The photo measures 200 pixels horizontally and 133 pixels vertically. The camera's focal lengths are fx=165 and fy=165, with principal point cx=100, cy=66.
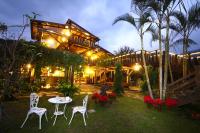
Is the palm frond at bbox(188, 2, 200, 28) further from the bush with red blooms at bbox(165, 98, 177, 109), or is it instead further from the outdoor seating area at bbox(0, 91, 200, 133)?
the outdoor seating area at bbox(0, 91, 200, 133)

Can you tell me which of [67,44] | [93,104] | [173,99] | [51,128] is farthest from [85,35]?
[51,128]

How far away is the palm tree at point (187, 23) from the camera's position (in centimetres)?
905

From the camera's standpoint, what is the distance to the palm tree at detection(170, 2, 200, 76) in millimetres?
9047

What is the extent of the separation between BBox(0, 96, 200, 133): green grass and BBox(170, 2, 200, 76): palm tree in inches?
191

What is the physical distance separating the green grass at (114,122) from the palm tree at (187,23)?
15.9ft

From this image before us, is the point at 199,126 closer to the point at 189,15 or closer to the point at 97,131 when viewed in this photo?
the point at 97,131

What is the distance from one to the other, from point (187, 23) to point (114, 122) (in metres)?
7.56

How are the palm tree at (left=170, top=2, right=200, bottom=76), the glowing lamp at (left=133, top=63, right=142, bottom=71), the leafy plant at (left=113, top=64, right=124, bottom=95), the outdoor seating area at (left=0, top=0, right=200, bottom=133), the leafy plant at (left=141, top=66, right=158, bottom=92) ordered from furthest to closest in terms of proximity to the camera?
the glowing lamp at (left=133, top=63, right=142, bottom=71) < the leafy plant at (left=141, top=66, right=158, bottom=92) < the leafy plant at (left=113, top=64, right=124, bottom=95) < the palm tree at (left=170, top=2, right=200, bottom=76) < the outdoor seating area at (left=0, top=0, right=200, bottom=133)

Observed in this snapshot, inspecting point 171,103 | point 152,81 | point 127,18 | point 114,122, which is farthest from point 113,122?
point 152,81

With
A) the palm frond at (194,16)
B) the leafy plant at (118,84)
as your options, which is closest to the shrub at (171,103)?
the leafy plant at (118,84)

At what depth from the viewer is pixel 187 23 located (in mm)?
9891

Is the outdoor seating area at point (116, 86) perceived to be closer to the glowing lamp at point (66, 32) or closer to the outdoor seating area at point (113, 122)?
the outdoor seating area at point (113, 122)

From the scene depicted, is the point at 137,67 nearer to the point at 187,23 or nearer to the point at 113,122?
the point at 187,23

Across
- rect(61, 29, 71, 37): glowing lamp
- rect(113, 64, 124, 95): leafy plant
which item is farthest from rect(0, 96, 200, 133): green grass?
rect(61, 29, 71, 37): glowing lamp
